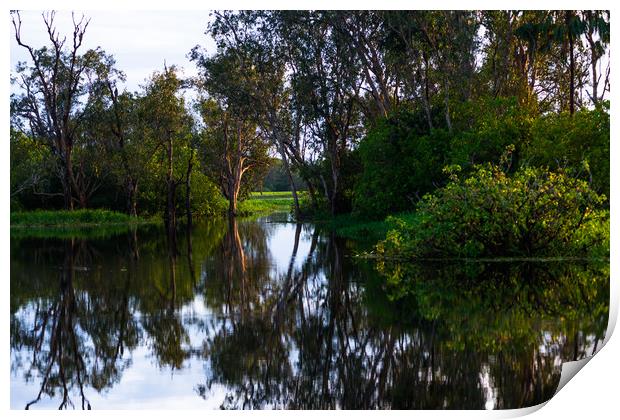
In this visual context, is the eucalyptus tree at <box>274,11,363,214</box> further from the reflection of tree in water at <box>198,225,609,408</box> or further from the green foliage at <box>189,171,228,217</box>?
the reflection of tree in water at <box>198,225,609,408</box>

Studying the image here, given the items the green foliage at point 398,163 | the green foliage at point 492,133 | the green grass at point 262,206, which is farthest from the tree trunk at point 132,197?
the green foliage at point 492,133

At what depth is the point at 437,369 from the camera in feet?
24.1

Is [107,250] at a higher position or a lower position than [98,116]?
lower

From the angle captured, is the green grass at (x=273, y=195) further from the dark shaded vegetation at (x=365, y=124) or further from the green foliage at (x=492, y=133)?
the green foliage at (x=492, y=133)

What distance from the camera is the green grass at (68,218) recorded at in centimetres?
3020

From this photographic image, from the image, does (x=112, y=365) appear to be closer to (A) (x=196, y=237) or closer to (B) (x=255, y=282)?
(B) (x=255, y=282)

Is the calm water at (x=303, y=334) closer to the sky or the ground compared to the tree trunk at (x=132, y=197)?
closer to the ground

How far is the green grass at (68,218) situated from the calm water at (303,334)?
15579 mm

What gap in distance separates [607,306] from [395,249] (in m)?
6.08

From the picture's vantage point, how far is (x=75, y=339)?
29.5 ft

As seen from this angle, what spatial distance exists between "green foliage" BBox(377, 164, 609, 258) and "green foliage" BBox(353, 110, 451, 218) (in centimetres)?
1001

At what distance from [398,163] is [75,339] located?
1877cm

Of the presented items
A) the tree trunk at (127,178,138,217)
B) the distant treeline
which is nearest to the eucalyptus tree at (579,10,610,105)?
the distant treeline
